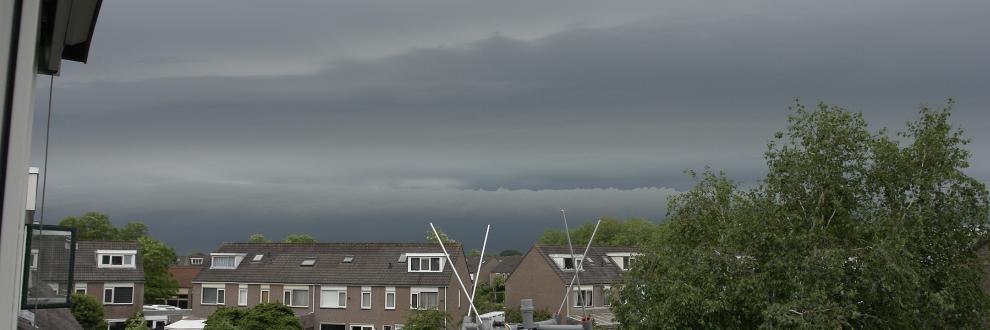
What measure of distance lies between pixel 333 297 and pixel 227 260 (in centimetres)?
732

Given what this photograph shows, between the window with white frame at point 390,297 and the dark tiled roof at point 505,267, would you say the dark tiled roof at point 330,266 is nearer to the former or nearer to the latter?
the window with white frame at point 390,297

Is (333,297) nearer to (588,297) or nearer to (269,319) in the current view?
(269,319)

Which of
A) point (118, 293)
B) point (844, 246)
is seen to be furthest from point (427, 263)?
point (844, 246)

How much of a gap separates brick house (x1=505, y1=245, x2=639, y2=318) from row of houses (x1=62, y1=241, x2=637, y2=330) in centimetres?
6

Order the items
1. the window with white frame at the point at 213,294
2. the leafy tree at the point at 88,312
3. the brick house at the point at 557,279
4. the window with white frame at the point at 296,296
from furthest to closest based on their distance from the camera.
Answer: the brick house at the point at 557,279 → the window with white frame at the point at 213,294 → the window with white frame at the point at 296,296 → the leafy tree at the point at 88,312

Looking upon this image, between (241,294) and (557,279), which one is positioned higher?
(557,279)

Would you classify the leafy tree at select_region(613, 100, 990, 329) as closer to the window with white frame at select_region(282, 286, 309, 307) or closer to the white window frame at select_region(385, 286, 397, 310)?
the white window frame at select_region(385, 286, 397, 310)

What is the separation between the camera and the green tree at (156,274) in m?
61.0

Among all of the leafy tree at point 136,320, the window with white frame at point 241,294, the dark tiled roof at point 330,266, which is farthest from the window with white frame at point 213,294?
the leafy tree at point 136,320

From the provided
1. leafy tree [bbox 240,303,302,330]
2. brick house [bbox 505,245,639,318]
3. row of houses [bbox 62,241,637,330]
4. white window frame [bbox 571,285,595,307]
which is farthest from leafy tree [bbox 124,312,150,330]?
white window frame [bbox 571,285,595,307]

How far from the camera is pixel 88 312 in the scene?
129 feet

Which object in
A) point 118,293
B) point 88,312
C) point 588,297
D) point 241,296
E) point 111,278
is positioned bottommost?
point 88,312

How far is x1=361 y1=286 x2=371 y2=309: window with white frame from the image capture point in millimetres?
44094

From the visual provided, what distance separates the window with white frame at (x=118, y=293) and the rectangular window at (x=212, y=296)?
4389 mm
